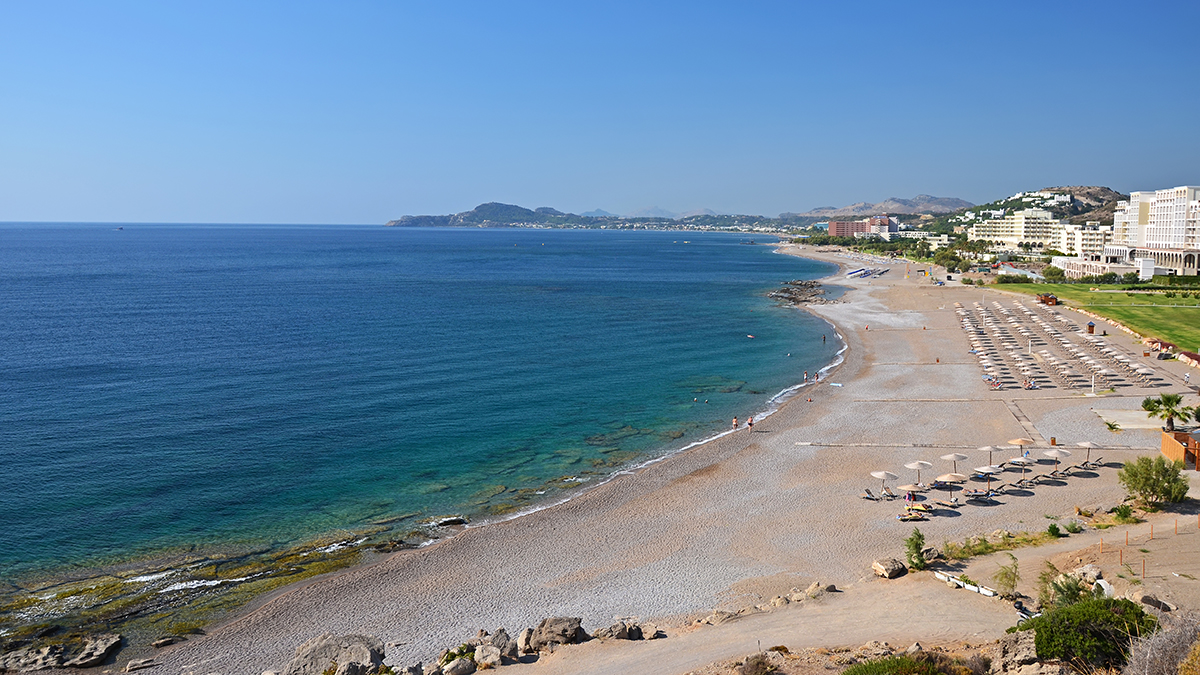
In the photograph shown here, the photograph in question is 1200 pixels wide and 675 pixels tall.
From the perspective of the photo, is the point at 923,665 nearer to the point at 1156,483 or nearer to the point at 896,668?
the point at 896,668

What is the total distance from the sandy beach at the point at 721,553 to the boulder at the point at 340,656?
66.0 inches

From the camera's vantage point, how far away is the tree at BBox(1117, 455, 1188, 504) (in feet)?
88.7

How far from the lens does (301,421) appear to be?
4209cm

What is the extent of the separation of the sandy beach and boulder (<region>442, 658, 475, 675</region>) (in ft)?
5.25

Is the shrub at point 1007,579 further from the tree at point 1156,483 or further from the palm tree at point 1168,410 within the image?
the palm tree at point 1168,410

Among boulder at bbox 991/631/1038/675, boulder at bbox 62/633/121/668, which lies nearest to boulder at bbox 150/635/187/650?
boulder at bbox 62/633/121/668

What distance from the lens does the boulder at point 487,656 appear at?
18484 millimetres

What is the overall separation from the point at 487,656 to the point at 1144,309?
275ft

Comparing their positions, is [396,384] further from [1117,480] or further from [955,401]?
[1117,480]

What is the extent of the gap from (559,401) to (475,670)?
29.9 meters

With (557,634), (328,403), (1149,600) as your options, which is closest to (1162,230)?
(1149,600)

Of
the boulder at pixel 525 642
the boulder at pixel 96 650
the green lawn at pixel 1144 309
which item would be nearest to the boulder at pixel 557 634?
the boulder at pixel 525 642

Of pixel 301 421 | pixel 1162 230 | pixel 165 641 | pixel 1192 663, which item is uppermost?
pixel 1162 230

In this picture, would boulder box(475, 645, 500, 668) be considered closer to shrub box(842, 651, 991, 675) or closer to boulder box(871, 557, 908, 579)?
shrub box(842, 651, 991, 675)
